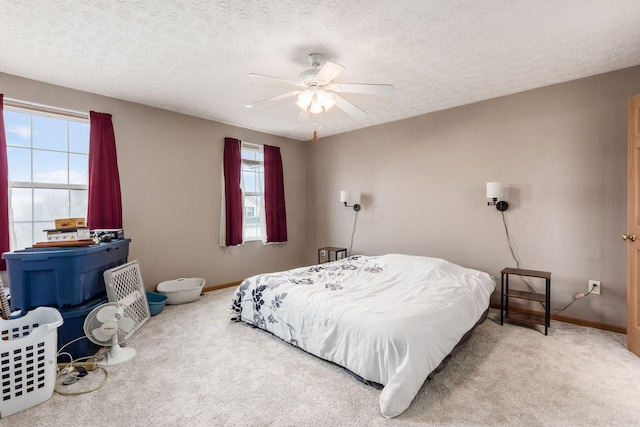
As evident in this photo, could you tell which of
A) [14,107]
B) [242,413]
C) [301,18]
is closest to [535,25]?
[301,18]

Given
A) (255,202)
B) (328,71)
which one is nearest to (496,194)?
(328,71)

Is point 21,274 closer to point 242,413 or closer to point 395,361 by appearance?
point 242,413

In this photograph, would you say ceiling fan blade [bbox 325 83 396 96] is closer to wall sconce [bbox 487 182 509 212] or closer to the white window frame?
wall sconce [bbox 487 182 509 212]

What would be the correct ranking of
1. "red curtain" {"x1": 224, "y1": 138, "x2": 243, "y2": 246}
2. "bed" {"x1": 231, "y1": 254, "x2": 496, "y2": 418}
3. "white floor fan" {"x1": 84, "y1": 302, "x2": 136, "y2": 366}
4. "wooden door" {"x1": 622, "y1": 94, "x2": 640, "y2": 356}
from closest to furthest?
"bed" {"x1": 231, "y1": 254, "x2": 496, "y2": 418}
"white floor fan" {"x1": 84, "y1": 302, "x2": 136, "y2": 366}
"wooden door" {"x1": 622, "y1": 94, "x2": 640, "y2": 356}
"red curtain" {"x1": 224, "y1": 138, "x2": 243, "y2": 246}

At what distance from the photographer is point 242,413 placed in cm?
174

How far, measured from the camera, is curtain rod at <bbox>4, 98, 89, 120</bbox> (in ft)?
9.29

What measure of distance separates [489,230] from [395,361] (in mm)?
2362

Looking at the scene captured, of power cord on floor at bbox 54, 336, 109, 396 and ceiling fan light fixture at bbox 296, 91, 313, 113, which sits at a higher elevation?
ceiling fan light fixture at bbox 296, 91, 313, 113

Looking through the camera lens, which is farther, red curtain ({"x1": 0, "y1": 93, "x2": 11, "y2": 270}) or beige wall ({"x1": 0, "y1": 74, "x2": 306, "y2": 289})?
beige wall ({"x1": 0, "y1": 74, "x2": 306, "y2": 289})

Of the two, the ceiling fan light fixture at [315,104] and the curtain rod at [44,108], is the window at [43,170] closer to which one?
the curtain rod at [44,108]

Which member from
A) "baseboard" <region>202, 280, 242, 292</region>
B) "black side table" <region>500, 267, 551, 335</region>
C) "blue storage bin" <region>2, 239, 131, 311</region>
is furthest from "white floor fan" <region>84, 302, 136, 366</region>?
"black side table" <region>500, 267, 551, 335</region>

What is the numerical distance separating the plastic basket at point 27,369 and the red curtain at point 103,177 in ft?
5.12

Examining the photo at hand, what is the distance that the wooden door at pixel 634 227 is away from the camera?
2.35 metres

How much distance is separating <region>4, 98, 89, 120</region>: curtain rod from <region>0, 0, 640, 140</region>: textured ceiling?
0.25 metres
